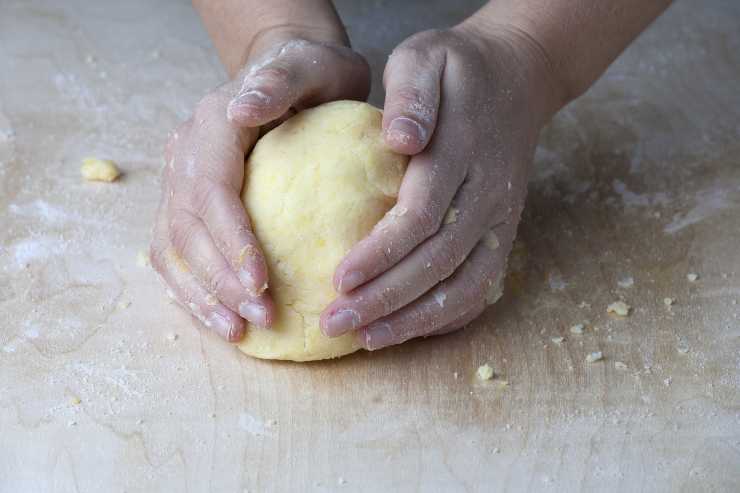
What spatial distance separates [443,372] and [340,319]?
0.29m

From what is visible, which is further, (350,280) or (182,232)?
(182,232)

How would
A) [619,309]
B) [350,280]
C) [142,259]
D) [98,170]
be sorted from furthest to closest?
[98,170] < [142,259] < [619,309] < [350,280]

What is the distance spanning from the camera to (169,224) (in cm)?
192

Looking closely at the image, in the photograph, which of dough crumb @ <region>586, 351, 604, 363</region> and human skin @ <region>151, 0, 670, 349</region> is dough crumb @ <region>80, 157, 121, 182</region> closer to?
human skin @ <region>151, 0, 670, 349</region>

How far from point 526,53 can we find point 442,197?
0.50 m

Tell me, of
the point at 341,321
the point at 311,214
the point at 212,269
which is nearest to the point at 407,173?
the point at 311,214

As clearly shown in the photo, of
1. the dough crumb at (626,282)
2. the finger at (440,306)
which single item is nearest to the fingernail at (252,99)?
the finger at (440,306)

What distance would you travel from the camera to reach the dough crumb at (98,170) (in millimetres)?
2371

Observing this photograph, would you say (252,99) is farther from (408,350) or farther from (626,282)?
(626,282)

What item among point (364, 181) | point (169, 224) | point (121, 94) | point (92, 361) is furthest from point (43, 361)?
point (121, 94)

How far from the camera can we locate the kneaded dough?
71.3 inches

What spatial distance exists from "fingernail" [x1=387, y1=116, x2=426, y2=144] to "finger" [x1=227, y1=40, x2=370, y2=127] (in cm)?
22

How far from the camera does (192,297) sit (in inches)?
73.4

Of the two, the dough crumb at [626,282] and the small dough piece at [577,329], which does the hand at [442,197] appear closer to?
the small dough piece at [577,329]
